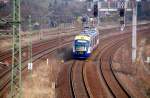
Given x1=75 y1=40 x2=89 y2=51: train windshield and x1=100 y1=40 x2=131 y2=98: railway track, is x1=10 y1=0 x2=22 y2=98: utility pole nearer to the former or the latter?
x1=100 y1=40 x2=131 y2=98: railway track

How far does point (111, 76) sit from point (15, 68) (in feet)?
62.4

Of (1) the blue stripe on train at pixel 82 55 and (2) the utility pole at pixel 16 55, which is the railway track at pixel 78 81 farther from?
(2) the utility pole at pixel 16 55

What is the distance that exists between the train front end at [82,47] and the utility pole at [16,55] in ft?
76.6

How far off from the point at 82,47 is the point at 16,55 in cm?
2467

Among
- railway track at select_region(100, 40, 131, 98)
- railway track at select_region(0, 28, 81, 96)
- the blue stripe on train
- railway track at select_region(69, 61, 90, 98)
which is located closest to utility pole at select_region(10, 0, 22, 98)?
railway track at select_region(69, 61, 90, 98)

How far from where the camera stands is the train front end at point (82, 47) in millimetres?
46688

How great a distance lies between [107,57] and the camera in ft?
171

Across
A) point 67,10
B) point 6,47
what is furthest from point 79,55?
point 67,10

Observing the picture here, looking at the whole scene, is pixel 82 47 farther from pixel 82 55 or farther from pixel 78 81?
pixel 78 81

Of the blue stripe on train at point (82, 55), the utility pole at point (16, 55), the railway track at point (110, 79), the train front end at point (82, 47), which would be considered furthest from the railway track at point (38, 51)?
the utility pole at point (16, 55)

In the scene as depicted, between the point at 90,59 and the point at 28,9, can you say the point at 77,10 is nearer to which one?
the point at 28,9

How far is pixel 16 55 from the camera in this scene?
22.5m

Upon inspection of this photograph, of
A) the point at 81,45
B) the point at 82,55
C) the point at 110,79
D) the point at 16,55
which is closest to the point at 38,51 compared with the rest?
the point at 82,55

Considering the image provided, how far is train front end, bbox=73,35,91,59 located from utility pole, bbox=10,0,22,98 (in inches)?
919
